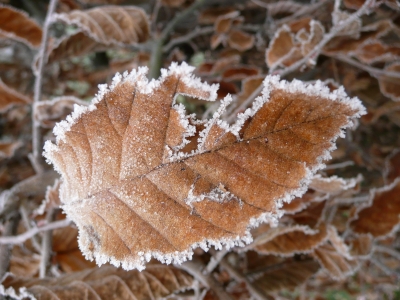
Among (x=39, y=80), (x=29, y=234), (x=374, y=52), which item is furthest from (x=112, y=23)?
(x=374, y=52)

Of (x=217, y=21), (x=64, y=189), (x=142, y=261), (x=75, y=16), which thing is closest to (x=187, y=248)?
(x=142, y=261)

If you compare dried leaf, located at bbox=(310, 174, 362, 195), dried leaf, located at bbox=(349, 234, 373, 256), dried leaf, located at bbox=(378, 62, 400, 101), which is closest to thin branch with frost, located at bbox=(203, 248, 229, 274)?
dried leaf, located at bbox=(310, 174, 362, 195)

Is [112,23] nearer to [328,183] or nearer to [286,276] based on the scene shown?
[328,183]

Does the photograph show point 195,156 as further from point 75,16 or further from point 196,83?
point 75,16

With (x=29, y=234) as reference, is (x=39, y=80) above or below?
above

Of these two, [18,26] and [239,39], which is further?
[239,39]

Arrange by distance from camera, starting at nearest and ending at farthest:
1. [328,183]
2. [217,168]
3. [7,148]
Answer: [217,168], [328,183], [7,148]

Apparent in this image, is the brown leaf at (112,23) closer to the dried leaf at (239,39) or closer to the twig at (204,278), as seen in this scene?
the dried leaf at (239,39)
